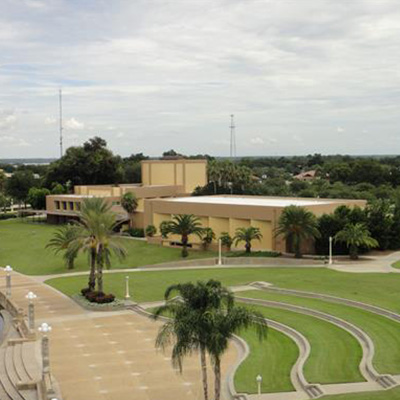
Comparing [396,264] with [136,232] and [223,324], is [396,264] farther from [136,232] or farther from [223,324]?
[136,232]

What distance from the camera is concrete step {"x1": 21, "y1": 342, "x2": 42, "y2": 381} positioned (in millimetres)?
26495

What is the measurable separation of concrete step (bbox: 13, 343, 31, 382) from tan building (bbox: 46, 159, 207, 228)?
171 feet

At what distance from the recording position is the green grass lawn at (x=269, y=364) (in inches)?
930

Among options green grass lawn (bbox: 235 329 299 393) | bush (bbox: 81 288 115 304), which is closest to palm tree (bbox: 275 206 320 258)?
bush (bbox: 81 288 115 304)

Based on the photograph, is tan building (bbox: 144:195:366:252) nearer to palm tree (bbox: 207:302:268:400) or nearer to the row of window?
the row of window

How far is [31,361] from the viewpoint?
28.5 meters

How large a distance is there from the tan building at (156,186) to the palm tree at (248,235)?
27.4 m

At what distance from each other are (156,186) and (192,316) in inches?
2556

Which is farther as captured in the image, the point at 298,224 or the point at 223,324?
the point at 298,224

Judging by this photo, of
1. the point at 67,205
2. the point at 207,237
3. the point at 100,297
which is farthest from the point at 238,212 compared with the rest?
the point at 67,205

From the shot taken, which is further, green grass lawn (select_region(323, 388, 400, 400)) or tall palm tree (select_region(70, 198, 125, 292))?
tall palm tree (select_region(70, 198, 125, 292))

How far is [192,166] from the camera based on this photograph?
88.7m

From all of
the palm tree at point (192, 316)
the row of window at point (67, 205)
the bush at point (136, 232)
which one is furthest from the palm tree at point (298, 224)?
the row of window at point (67, 205)

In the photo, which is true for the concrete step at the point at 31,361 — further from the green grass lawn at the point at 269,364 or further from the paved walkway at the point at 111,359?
the green grass lawn at the point at 269,364
